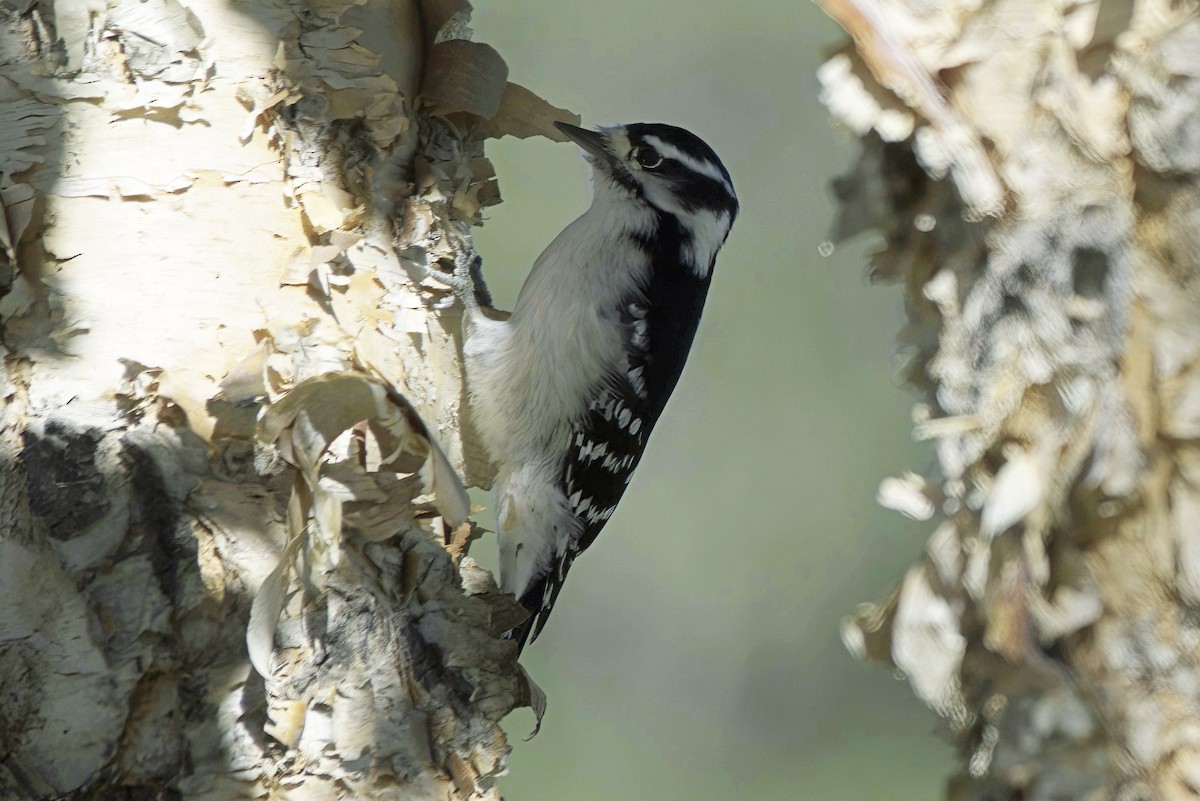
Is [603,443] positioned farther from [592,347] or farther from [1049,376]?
[1049,376]

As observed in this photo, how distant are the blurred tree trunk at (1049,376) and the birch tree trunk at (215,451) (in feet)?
2.30

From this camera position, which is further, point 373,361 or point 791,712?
point 791,712

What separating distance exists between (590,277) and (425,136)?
2.53ft

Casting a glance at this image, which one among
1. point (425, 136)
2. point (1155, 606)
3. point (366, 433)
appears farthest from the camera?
point (425, 136)

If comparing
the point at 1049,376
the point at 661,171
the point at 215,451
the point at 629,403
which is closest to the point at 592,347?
the point at 629,403

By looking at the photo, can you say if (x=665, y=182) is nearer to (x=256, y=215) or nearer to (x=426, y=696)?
(x=256, y=215)

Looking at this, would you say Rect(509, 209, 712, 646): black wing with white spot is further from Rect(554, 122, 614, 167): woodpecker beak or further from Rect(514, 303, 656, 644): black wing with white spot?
Rect(554, 122, 614, 167): woodpecker beak

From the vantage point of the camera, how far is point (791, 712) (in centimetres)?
618

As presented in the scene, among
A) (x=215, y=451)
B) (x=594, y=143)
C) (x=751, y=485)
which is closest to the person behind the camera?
(x=215, y=451)

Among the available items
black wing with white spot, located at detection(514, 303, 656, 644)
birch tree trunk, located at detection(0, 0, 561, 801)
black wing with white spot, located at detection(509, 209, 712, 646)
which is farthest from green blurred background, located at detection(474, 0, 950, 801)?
birch tree trunk, located at detection(0, 0, 561, 801)

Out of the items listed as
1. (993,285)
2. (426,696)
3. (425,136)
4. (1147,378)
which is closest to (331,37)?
(425,136)

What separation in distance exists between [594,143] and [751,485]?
11.6 ft

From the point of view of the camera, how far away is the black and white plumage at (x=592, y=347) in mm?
2832

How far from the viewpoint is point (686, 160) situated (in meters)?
3.11
